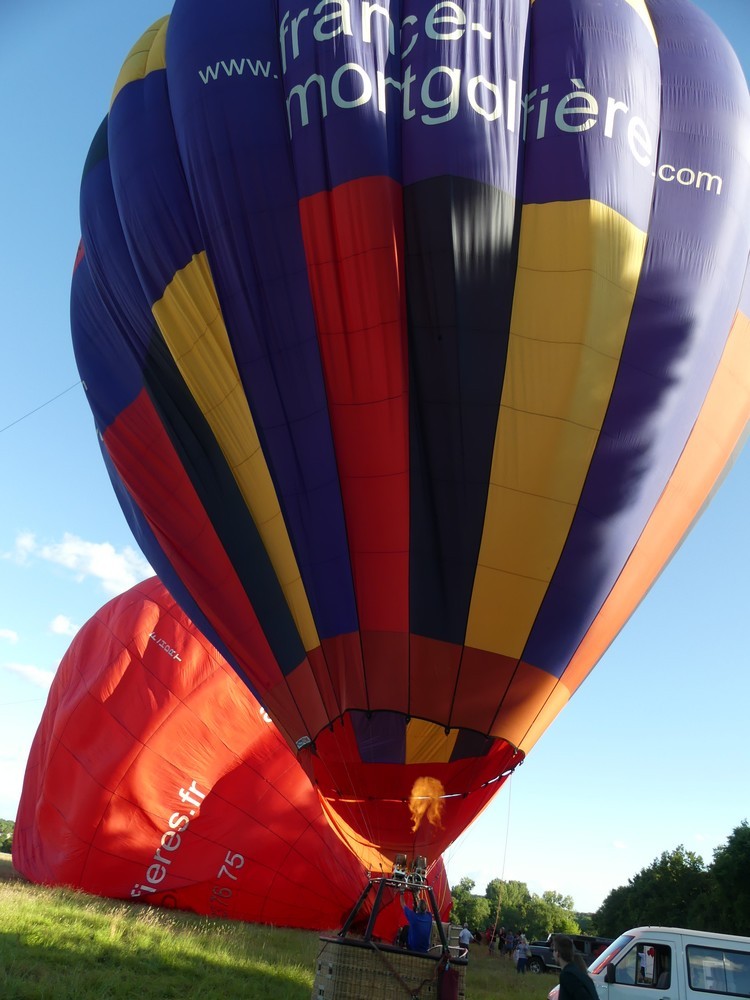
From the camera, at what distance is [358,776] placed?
5848 mm

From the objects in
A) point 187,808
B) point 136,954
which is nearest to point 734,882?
point 187,808

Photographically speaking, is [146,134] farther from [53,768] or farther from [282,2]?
[53,768]

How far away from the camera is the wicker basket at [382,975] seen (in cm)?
454

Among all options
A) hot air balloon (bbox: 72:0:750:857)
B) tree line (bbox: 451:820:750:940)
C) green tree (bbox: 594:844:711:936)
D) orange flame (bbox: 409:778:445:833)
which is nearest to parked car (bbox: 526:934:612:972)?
tree line (bbox: 451:820:750:940)

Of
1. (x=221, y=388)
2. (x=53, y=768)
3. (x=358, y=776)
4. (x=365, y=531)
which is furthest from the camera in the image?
(x=53, y=768)

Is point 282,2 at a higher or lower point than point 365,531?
higher

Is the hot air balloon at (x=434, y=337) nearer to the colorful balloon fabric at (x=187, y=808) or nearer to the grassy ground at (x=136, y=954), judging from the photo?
the grassy ground at (x=136, y=954)

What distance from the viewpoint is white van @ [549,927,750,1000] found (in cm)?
591

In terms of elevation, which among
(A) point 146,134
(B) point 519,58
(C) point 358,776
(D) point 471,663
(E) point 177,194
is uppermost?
(B) point 519,58

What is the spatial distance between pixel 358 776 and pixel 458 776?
69 cm

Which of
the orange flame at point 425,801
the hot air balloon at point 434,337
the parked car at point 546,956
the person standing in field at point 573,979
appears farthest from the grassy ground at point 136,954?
the parked car at point 546,956

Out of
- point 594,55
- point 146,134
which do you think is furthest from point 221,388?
point 594,55

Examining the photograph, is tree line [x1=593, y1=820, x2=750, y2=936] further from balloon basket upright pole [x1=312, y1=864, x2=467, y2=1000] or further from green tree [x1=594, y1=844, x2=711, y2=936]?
balloon basket upright pole [x1=312, y1=864, x2=467, y2=1000]

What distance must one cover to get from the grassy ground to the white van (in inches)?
86.5
